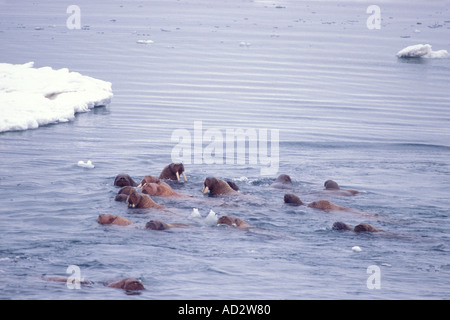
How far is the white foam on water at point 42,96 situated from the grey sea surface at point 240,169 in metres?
0.35

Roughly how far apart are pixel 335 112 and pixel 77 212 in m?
12.7

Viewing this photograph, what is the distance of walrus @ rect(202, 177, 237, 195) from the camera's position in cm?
1539

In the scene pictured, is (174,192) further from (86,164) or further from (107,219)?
(86,164)

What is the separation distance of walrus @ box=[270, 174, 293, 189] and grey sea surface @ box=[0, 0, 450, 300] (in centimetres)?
18

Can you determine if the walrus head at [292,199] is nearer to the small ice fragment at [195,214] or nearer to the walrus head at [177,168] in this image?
the small ice fragment at [195,214]

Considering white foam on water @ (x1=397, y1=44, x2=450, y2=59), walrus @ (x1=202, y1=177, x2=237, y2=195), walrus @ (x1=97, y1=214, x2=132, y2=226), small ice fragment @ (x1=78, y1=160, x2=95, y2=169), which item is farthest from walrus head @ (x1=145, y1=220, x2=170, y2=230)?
white foam on water @ (x1=397, y1=44, x2=450, y2=59)

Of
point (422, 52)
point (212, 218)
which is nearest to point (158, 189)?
point (212, 218)

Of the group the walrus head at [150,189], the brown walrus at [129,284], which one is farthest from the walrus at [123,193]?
the brown walrus at [129,284]

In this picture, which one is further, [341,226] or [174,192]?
[174,192]

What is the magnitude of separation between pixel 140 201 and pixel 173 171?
225cm

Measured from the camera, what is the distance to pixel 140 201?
46.2 ft

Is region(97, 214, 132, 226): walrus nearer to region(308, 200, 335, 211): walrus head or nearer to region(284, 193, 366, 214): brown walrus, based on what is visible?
region(284, 193, 366, 214): brown walrus

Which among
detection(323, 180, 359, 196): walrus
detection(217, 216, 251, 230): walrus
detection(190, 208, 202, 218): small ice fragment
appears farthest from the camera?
detection(323, 180, 359, 196): walrus
